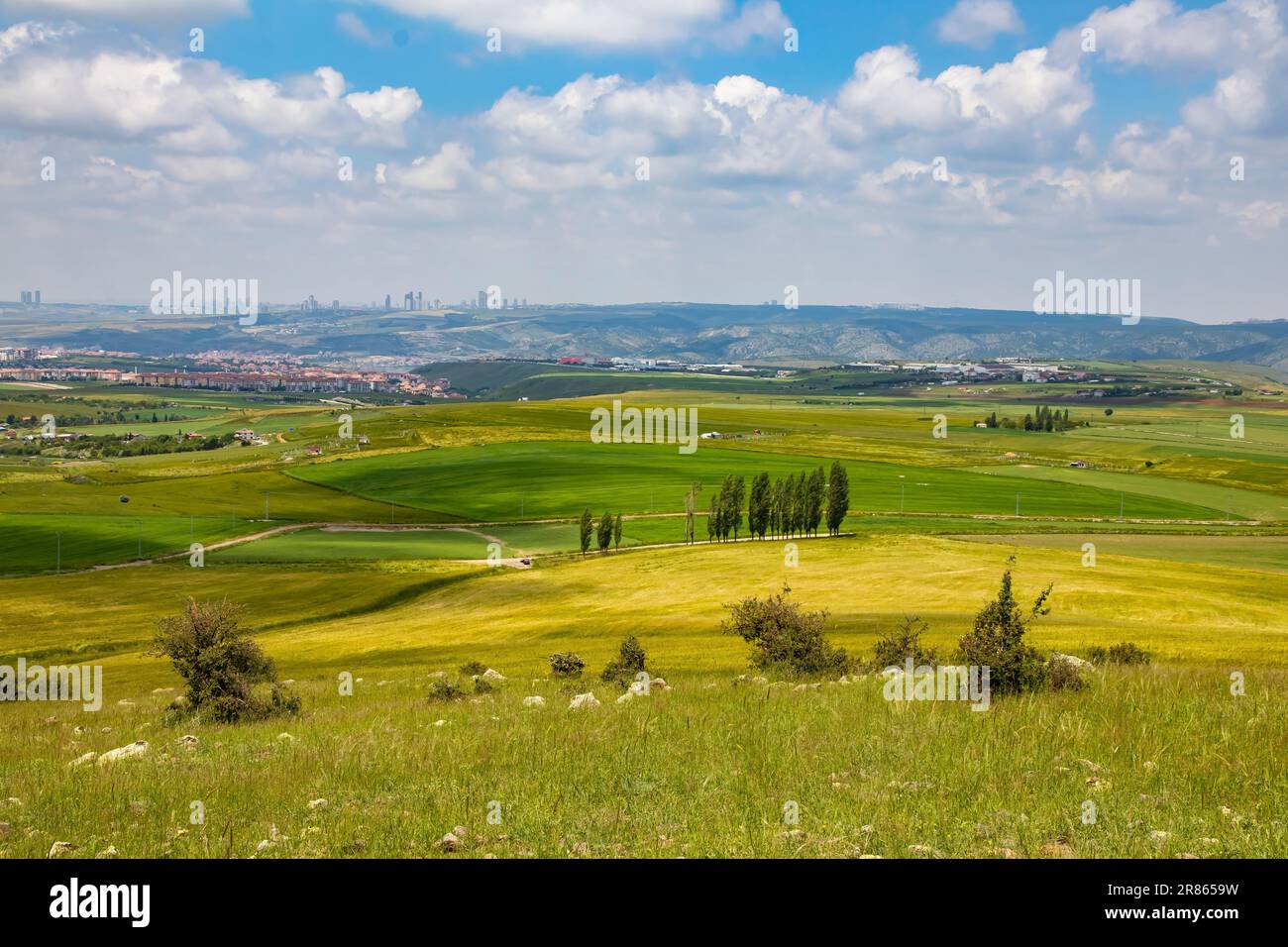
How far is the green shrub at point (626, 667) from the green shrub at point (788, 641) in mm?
3862

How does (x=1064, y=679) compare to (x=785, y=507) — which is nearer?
(x=1064, y=679)

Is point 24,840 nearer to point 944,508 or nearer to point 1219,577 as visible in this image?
point 1219,577

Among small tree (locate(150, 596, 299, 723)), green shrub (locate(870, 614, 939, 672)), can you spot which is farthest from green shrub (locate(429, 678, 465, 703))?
green shrub (locate(870, 614, 939, 672))

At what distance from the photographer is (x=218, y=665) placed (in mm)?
28344

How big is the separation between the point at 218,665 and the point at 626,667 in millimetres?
13545

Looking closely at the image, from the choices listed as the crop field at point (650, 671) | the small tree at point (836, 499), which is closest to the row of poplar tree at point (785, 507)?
Result: the small tree at point (836, 499)

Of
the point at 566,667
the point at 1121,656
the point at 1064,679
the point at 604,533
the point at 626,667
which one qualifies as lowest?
the point at 604,533

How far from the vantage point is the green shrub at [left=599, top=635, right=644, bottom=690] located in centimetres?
3234

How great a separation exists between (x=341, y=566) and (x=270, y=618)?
25.3 meters

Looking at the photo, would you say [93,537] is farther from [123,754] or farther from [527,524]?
[123,754]

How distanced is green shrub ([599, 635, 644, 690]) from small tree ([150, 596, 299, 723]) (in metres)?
9.92

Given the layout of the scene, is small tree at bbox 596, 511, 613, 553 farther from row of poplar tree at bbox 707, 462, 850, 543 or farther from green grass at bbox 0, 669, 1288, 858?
green grass at bbox 0, 669, 1288, 858

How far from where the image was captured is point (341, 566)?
345 ft

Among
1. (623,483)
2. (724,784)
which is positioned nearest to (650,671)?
(724,784)
